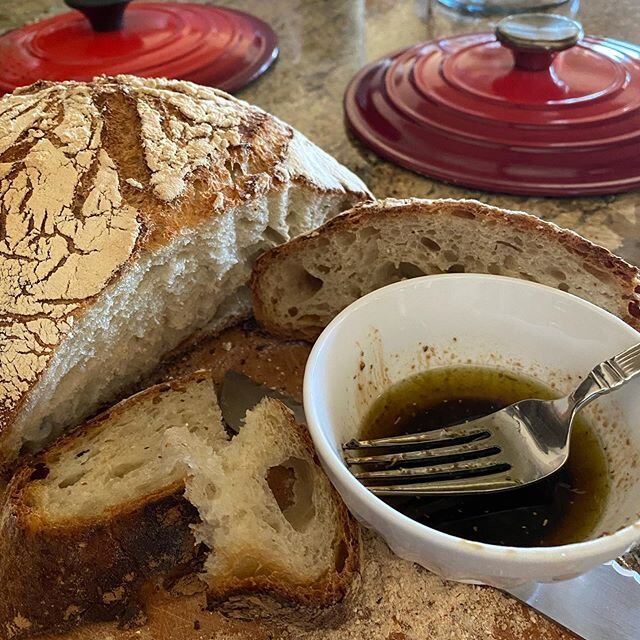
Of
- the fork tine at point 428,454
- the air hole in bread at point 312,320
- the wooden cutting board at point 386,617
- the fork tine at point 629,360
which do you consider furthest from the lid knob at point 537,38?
the wooden cutting board at point 386,617

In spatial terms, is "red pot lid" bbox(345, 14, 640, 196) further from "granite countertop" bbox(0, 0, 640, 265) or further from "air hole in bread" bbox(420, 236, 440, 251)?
"air hole in bread" bbox(420, 236, 440, 251)

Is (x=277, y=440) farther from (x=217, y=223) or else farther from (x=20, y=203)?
(x=20, y=203)

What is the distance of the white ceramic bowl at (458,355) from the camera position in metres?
0.89

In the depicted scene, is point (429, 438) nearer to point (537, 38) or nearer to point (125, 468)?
point (125, 468)

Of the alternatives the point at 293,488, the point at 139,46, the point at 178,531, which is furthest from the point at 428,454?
the point at 139,46

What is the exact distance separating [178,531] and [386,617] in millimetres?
314

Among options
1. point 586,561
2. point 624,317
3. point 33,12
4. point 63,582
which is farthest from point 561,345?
point 33,12

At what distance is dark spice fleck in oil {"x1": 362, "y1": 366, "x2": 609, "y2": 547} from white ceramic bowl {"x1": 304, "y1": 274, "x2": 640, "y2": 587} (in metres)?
0.02

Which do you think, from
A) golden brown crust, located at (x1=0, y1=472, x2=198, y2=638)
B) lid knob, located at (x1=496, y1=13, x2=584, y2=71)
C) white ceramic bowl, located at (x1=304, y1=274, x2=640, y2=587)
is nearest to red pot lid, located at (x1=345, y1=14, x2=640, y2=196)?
lid knob, located at (x1=496, y1=13, x2=584, y2=71)

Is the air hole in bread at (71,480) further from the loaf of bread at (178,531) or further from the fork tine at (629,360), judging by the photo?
the fork tine at (629,360)

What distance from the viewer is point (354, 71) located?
208 centimetres

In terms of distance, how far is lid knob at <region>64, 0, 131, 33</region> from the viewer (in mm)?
1946

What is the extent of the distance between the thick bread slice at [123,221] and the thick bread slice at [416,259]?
89mm

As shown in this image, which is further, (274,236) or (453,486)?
(274,236)
